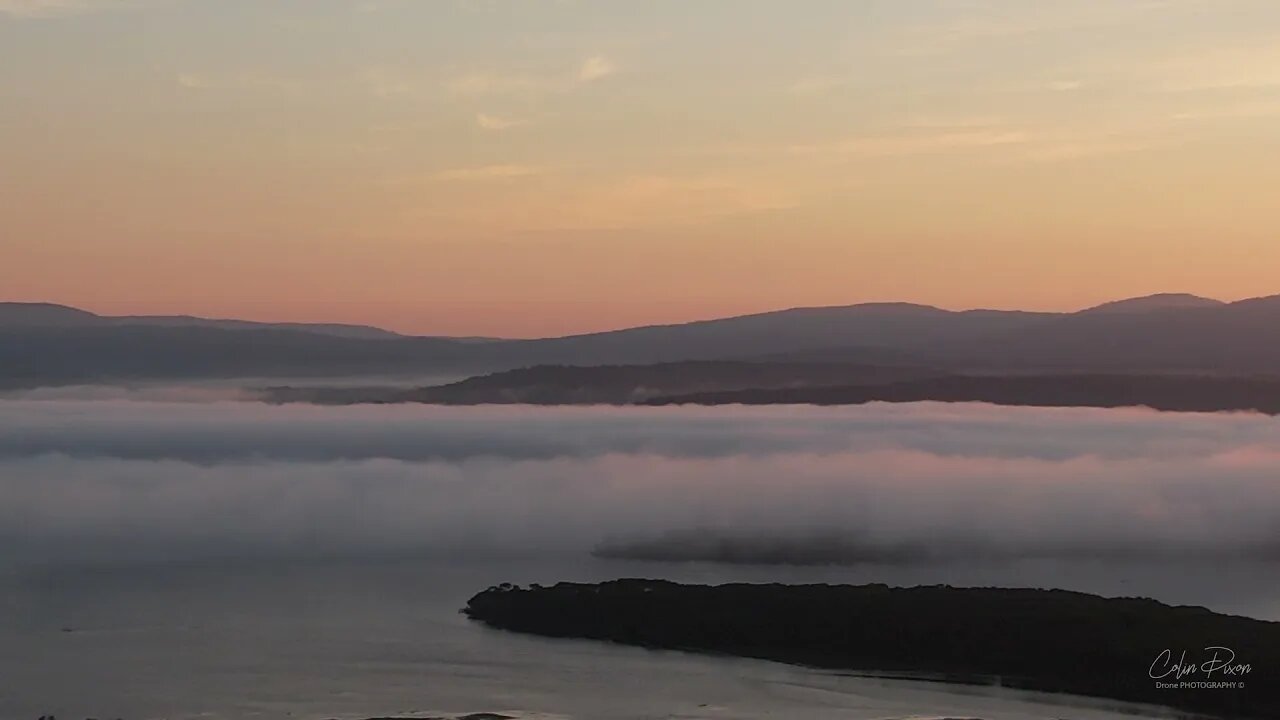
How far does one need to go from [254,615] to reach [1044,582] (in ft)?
109

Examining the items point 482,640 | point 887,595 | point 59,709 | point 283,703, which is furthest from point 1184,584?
point 59,709

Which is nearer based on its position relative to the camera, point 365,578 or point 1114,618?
point 1114,618

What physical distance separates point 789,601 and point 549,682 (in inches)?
588

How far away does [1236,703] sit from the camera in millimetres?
43500

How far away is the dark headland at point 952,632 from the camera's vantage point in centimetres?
4831

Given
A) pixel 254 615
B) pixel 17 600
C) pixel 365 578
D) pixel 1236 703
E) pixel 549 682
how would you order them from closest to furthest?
pixel 1236 703
pixel 549 682
pixel 254 615
pixel 17 600
pixel 365 578

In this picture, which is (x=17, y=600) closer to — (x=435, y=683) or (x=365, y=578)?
(x=365, y=578)

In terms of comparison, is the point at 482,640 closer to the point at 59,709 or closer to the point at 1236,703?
the point at 59,709

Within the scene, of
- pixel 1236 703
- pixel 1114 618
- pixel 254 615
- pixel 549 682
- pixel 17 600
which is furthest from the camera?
pixel 17 600

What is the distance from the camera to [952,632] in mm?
55969

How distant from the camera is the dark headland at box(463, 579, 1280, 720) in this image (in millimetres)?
48312

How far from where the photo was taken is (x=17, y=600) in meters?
80.1

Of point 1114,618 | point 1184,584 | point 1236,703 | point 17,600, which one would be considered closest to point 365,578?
point 17,600

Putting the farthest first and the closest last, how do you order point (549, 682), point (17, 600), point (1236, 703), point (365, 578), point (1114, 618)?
point (365, 578), point (17, 600), point (1114, 618), point (549, 682), point (1236, 703)
